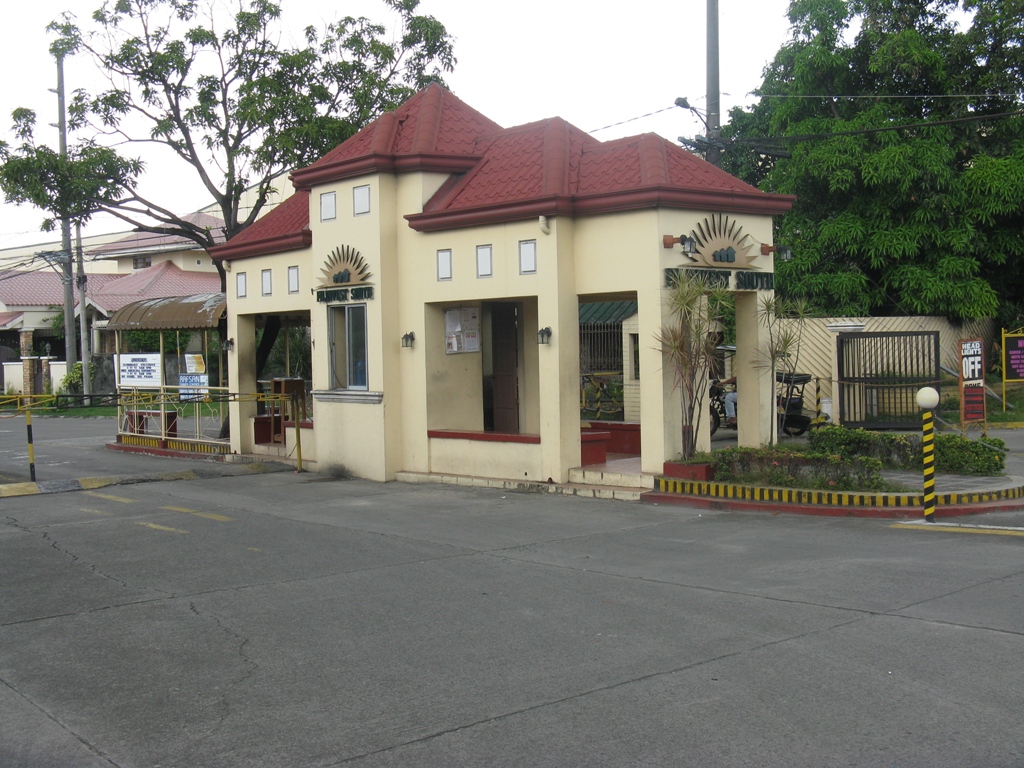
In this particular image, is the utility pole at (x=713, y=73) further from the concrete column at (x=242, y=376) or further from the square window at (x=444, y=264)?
the concrete column at (x=242, y=376)

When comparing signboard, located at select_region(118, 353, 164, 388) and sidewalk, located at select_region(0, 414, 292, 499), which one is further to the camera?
signboard, located at select_region(118, 353, 164, 388)

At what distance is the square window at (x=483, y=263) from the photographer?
16078mm

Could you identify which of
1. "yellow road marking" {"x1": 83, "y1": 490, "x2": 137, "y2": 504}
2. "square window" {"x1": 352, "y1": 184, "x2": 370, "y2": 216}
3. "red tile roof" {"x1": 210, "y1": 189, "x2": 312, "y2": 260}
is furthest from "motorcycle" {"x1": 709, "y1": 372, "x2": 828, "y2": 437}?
"yellow road marking" {"x1": 83, "y1": 490, "x2": 137, "y2": 504}

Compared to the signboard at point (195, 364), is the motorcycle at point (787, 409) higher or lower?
lower

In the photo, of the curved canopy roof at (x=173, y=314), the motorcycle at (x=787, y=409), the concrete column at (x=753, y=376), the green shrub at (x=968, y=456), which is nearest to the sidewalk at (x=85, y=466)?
the curved canopy roof at (x=173, y=314)

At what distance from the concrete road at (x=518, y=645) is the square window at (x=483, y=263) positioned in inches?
192

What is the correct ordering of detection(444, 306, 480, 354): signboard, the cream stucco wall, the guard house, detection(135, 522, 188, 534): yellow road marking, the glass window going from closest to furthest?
detection(135, 522, 188, 534): yellow road marking, the cream stucco wall, the guard house, detection(444, 306, 480, 354): signboard, the glass window

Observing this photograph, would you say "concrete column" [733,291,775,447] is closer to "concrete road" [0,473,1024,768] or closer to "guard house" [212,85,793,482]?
"guard house" [212,85,793,482]

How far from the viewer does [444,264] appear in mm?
16719

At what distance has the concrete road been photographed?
5523 millimetres

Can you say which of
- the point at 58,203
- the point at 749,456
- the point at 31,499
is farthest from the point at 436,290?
the point at 58,203

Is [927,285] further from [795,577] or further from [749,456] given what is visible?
[795,577]

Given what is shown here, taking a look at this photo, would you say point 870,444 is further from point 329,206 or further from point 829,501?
point 329,206

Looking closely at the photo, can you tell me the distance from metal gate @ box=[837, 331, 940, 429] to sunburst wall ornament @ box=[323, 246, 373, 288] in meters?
10.5
